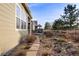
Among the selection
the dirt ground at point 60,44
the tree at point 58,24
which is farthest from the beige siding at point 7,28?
the tree at point 58,24

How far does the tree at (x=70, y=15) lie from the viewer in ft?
7.53

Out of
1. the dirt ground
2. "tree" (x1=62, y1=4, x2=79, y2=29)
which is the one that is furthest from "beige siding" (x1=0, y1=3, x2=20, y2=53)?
"tree" (x1=62, y1=4, x2=79, y2=29)

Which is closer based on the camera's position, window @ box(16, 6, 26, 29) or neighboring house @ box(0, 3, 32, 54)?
neighboring house @ box(0, 3, 32, 54)

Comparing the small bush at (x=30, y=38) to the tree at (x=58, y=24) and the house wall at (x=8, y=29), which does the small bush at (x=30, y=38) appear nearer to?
the house wall at (x=8, y=29)

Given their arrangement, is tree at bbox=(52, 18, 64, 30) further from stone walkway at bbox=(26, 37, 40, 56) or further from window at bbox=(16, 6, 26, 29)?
window at bbox=(16, 6, 26, 29)

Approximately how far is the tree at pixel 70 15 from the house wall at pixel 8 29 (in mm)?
734

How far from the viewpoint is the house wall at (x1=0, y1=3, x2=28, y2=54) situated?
2.22 metres

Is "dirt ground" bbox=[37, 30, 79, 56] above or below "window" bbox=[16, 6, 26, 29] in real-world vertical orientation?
below

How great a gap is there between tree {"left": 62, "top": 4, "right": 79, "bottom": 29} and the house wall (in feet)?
2.41

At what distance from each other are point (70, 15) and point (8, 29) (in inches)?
41.5

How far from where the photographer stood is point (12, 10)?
2.32m

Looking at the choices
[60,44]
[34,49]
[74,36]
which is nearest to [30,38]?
[34,49]

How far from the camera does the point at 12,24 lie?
2.33 meters

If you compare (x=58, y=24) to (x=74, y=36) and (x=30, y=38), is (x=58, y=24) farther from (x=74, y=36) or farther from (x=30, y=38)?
(x=30, y=38)
